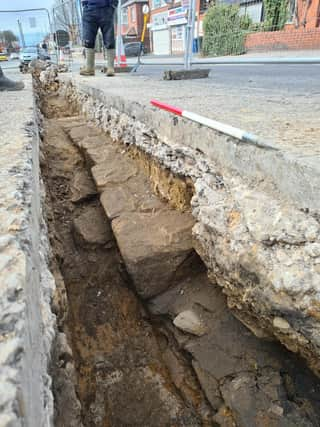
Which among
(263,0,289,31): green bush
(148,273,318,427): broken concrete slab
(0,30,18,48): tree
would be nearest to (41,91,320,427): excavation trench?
(148,273,318,427): broken concrete slab

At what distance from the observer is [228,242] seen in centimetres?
116

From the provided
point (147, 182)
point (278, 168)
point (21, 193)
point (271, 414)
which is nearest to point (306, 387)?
point (271, 414)

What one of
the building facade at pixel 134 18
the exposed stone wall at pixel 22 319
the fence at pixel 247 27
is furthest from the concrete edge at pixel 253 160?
the building facade at pixel 134 18

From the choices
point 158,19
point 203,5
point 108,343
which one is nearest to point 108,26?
point 108,343

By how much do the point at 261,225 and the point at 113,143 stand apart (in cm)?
172

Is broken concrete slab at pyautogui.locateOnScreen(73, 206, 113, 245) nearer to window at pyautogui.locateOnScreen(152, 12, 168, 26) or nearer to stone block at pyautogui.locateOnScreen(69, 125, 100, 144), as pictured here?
stone block at pyautogui.locateOnScreen(69, 125, 100, 144)

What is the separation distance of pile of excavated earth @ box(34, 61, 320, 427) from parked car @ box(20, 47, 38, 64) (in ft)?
42.5

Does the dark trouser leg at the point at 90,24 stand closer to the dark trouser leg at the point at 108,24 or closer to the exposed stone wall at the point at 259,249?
the dark trouser leg at the point at 108,24

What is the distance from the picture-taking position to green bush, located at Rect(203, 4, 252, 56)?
14.1 metres

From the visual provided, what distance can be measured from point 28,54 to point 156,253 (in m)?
14.4

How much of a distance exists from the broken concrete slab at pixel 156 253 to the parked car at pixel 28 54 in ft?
44.1

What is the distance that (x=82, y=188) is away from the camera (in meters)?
2.21

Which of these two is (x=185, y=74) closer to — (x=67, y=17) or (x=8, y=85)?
(x=8, y=85)

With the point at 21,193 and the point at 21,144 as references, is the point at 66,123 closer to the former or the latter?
the point at 21,144
